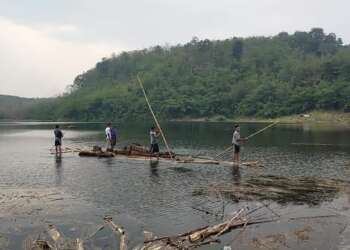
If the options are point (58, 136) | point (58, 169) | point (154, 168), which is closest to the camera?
point (154, 168)

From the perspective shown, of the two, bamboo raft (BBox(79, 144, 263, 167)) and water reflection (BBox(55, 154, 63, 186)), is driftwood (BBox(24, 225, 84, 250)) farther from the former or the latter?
bamboo raft (BBox(79, 144, 263, 167))

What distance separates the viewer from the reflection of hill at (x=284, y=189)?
22781 millimetres

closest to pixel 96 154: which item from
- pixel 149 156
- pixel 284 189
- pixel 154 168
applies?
pixel 149 156

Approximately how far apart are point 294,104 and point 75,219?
134444 mm

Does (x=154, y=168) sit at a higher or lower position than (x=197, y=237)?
higher

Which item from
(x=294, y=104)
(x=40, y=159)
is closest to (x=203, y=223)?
(x=40, y=159)

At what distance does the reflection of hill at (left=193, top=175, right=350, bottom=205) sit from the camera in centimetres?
2278

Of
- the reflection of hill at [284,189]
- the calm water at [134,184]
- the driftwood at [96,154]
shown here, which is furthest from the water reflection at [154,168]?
the reflection of hill at [284,189]

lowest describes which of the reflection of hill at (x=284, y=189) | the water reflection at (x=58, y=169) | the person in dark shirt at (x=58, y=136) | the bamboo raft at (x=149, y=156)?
the reflection of hill at (x=284, y=189)

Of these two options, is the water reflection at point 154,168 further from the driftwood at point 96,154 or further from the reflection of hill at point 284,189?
the reflection of hill at point 284,189

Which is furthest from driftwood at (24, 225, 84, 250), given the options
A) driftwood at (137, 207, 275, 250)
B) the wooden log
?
driftwood at (137, 207, 275, 250)

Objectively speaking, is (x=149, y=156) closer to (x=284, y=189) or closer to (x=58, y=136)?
(x=58, y=136)

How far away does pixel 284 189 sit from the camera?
82.0ft

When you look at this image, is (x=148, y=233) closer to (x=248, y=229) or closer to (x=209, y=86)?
(x=248, y=229)
